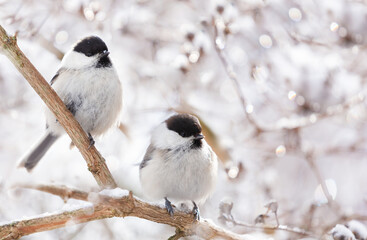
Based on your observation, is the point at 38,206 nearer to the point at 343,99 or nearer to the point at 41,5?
the point at 41,5

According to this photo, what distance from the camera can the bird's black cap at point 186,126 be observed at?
292 centimetres

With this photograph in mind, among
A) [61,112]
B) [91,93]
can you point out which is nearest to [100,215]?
[61,112]

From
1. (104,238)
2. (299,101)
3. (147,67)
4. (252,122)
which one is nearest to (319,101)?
(299,101)

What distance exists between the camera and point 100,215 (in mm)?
2248

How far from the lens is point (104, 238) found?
3906 millimetres

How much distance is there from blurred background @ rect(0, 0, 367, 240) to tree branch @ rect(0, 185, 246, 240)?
0.84 m

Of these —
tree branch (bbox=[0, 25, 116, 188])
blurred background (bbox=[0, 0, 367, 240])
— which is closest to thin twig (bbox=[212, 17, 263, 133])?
blurred background (bbox=[0, 0, 367, 240])

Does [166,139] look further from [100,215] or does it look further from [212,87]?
[212,87]

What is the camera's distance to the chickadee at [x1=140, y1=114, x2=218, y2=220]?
112 inches

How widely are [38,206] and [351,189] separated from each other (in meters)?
3.90

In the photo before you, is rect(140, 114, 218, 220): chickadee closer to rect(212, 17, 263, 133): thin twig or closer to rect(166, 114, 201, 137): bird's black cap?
rect(166, 114, 201, 137): bird's black cap

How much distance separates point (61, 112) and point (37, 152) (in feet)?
3.60

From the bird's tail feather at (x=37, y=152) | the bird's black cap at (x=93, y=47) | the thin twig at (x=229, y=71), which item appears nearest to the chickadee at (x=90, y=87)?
the bird's black cap at (x=93, y=47)

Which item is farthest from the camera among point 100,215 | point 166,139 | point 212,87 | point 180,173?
point 212,87
